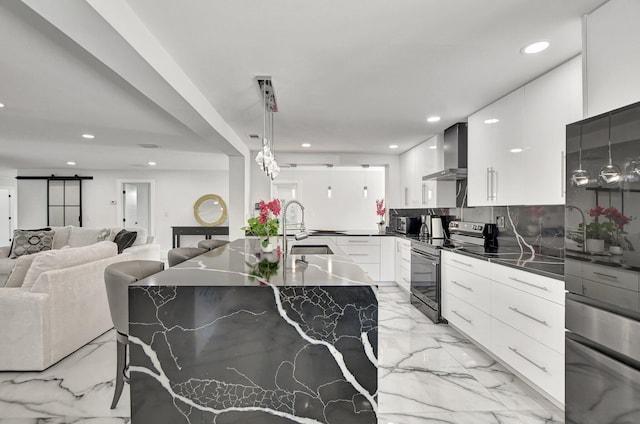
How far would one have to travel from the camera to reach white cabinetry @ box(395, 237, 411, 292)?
15.8 ft

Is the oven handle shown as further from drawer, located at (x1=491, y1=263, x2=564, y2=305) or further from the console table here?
the console table

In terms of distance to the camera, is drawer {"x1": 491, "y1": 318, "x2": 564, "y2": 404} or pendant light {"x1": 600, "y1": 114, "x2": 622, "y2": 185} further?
drawer {"x1": 491, "y1": 318, "x2": 564, "y2": 404}

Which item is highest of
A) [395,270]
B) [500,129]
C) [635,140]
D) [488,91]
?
[488,91]

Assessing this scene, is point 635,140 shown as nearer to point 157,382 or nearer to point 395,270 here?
point 157,382

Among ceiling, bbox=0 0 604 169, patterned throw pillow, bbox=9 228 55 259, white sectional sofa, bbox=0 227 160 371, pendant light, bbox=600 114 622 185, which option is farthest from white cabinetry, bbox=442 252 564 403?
patterned throw pillow, bbox=9 228 55 259

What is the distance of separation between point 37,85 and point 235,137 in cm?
Answer: 216

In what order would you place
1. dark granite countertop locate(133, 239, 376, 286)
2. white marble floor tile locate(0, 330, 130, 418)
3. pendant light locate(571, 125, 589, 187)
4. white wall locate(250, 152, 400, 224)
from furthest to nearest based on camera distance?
white wall locate(250, 152, 400, 224)
white marble floor tile locate(0, 330, 130, 418)
pendant light locate(571, 125, 589, 187)
dark granite countertop locate(133, 239, 376, 286)

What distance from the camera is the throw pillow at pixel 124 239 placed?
4898 mm

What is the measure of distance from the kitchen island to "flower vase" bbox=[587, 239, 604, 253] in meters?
1.10

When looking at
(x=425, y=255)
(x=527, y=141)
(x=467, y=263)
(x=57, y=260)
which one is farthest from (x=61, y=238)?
(x=527, y=141)

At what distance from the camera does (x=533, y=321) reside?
7.21ft

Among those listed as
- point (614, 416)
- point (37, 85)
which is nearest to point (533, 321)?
point (614, 416)

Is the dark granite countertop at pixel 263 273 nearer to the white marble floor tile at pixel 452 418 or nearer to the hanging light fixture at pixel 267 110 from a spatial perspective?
the white marble floor tile at pixel 452 418

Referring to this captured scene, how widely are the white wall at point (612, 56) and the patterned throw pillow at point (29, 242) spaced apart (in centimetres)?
666
